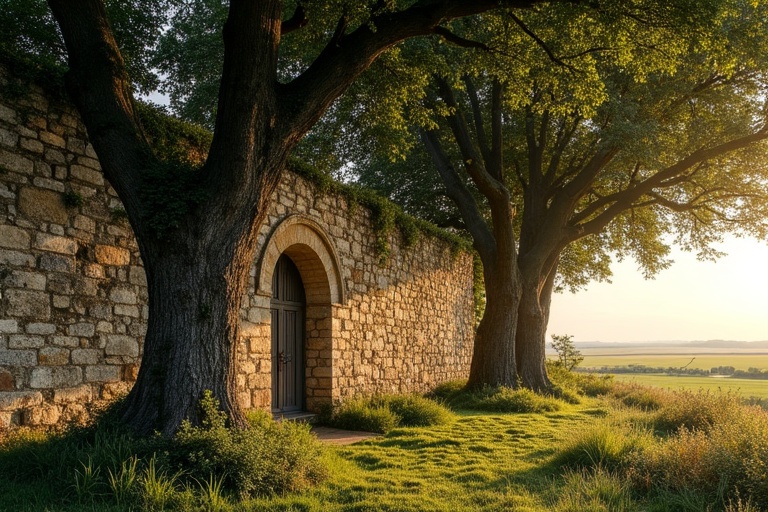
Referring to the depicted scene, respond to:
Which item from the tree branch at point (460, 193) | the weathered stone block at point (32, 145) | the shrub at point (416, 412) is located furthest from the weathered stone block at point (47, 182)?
the tree branch at point (460, 193)

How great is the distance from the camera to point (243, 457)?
17.0 ft

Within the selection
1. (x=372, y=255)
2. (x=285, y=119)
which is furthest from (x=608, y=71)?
(x=285, y=119)

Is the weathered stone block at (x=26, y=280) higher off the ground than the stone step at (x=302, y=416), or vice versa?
the weathered stone block at (x=26, y=280)

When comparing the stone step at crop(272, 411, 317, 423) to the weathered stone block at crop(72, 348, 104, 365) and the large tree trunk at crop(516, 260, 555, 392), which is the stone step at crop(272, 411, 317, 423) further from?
the large tree trunk at crop(516, 260, 555, 392)

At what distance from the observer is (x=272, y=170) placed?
623 cm

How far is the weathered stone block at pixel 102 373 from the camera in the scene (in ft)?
21.4

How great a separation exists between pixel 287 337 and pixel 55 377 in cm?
459

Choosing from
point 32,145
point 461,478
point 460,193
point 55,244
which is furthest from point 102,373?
point 460,193

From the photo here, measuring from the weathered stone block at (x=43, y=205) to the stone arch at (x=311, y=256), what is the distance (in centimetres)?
326

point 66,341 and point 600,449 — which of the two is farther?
point 600,449

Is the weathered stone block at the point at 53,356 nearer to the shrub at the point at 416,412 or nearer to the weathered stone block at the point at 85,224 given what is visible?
the weathered stone block at the point at 85,224

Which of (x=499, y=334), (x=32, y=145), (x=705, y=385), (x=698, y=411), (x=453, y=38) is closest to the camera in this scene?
(x=32, y=145)

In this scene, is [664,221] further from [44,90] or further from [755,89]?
[44,90]

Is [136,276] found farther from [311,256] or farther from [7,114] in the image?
[311,256]
